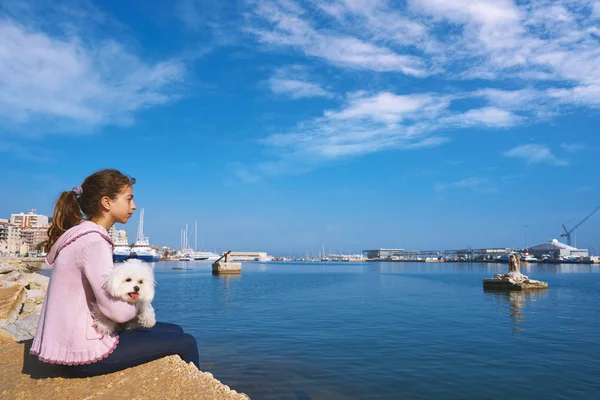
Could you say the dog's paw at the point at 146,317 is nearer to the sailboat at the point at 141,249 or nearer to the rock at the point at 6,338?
the rock at the point at 6,338

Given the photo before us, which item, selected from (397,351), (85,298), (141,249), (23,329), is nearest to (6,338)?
(23,329)

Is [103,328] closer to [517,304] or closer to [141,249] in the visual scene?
[517,304]

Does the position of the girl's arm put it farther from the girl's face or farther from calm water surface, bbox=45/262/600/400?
calm water surface, bbox=45/262/600/400

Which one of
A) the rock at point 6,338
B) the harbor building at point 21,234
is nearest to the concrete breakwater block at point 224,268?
the rock at point 6,338

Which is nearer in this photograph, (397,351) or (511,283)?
(397,351)

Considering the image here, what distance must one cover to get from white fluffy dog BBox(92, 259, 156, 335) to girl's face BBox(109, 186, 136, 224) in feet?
1.88

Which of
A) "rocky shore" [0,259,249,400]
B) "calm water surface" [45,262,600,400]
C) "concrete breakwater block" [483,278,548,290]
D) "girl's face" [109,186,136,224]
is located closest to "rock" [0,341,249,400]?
"rocky shore" [0,259,249,400]

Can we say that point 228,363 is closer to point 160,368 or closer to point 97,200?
point 160,368

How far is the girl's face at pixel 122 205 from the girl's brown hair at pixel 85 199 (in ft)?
0.13

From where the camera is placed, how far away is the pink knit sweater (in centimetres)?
316

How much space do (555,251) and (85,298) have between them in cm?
17892

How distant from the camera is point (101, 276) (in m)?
3.12

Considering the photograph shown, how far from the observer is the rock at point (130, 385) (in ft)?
11.0

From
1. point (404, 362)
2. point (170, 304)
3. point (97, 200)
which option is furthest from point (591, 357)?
→ point (170, 304)
